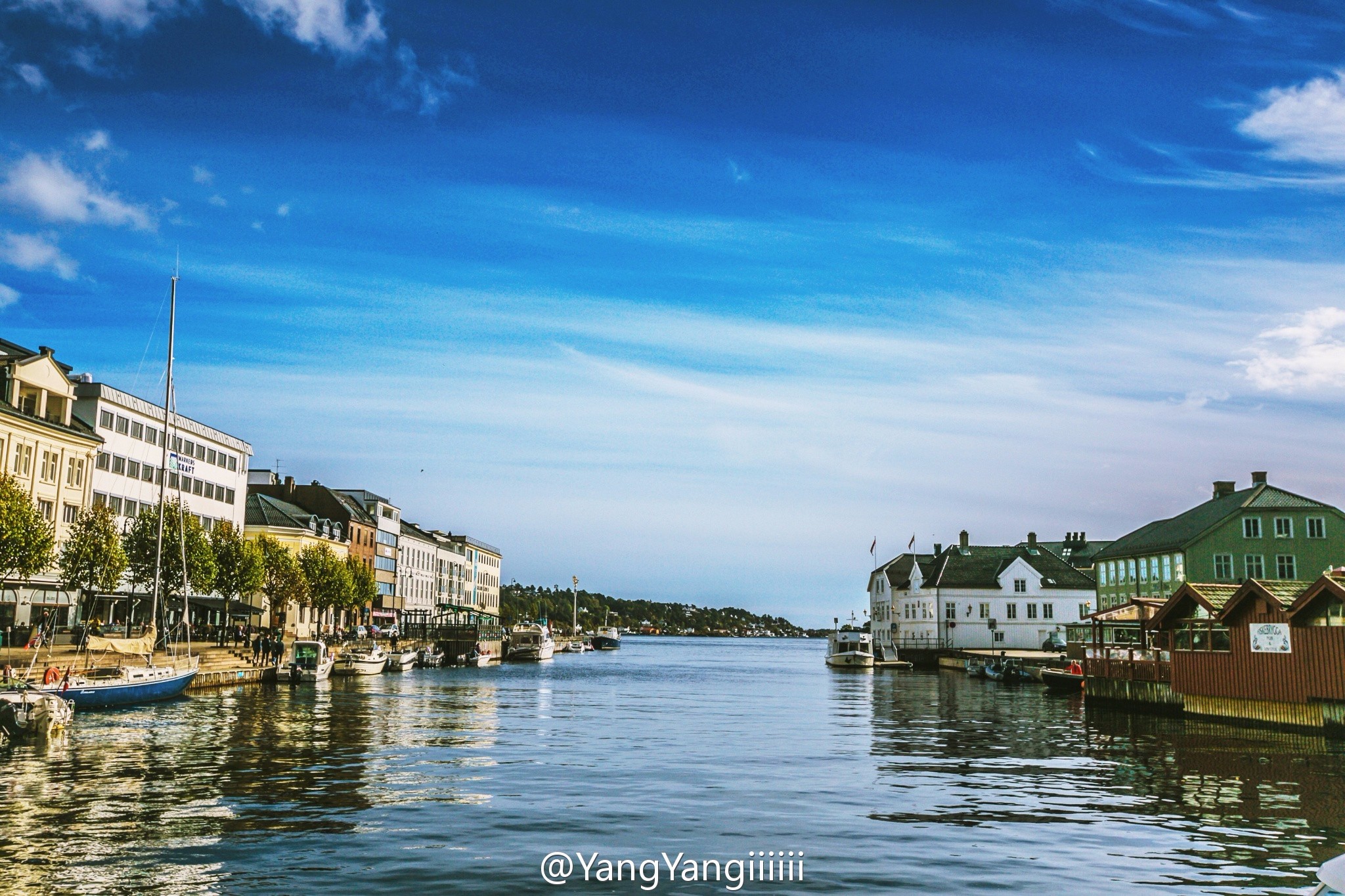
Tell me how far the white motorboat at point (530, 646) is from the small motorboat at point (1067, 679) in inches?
3084

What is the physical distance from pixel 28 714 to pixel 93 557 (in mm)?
28621

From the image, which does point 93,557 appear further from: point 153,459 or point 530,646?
point 530,646

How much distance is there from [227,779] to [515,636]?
12642 cm

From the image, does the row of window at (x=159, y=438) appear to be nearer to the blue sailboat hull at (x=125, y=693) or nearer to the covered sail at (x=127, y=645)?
the covered sail at (x=127, y=645)

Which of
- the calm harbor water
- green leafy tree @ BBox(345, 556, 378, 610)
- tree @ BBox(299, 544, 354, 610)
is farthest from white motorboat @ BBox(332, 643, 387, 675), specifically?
the calm harbor water

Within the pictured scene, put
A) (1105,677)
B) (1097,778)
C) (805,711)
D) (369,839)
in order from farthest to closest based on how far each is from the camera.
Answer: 1. (1105,677)
2. (805,711)
3. (1097,778)
4. (369,839)

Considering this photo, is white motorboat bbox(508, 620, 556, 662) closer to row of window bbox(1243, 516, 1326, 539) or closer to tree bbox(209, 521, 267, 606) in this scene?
tree bbox(209, 521, 267, 606)

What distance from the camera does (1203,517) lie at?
3713 inches

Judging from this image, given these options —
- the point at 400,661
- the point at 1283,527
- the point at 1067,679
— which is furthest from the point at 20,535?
the point at 1283,527

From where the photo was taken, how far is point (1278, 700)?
1880 inches

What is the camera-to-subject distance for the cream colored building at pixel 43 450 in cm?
6488

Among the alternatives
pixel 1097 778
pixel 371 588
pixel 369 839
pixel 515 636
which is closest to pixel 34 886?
pixel 369 839

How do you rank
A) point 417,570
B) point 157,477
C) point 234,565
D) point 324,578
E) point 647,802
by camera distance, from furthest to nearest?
point 417,570 < point 324,578 < point 157,477 < point 234,565 < point 647,802

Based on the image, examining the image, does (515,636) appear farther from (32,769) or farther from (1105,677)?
(32,769)
